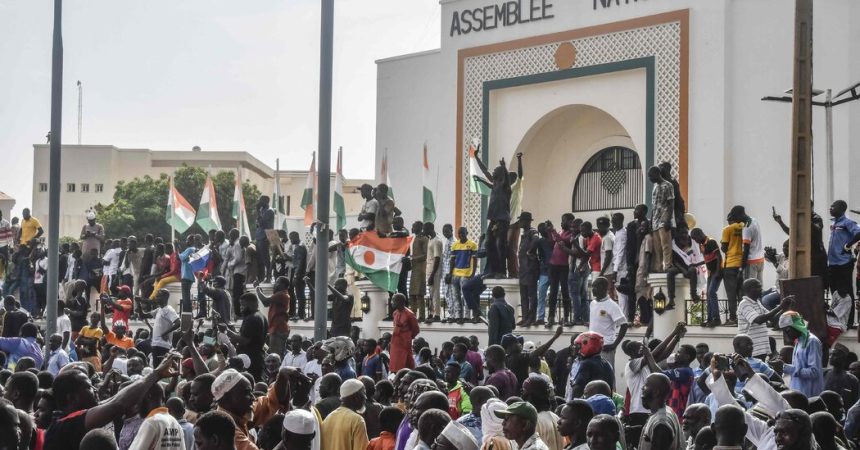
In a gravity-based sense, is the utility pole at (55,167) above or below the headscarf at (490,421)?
above

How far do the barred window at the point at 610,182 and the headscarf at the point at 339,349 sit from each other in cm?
1723

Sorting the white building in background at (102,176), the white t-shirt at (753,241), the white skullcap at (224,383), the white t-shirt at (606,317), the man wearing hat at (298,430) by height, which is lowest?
the man wearing hat at (298,430)

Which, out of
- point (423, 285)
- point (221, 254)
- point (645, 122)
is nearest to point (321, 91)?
point (423, 285)

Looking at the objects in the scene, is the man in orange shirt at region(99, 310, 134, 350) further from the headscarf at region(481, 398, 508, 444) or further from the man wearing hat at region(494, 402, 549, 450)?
the man wearing hat at region(494, 402, 549, 450)

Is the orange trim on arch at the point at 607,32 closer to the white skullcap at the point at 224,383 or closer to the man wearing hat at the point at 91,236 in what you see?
the man wearing hat at the point at 91,236

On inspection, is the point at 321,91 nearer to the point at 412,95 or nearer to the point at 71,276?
the point at 71,276

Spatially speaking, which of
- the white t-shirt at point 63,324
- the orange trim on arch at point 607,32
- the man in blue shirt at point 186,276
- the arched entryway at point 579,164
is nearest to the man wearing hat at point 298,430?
the white t-shirt at point 63,324

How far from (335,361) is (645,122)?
1630cm

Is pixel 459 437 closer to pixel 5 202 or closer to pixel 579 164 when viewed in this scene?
pixel 579 164

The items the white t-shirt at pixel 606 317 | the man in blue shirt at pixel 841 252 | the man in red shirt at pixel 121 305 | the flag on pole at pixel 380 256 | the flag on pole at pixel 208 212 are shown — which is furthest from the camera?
the flag on pole at pixel 208 212

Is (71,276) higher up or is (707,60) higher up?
(707,60)

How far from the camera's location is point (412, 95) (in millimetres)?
30375

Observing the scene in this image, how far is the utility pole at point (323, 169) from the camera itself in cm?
1204

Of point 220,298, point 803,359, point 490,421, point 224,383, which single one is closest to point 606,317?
point 803,359
